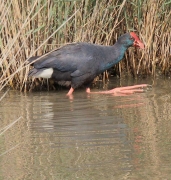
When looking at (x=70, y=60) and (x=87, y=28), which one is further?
(x=87, y=28)

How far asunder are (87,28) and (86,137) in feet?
8.90

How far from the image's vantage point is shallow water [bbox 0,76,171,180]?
4.10m

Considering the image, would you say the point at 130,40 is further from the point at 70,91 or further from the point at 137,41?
the point at 70,91

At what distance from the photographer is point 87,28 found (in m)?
7.54

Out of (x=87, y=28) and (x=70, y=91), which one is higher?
(x=87, y=28)

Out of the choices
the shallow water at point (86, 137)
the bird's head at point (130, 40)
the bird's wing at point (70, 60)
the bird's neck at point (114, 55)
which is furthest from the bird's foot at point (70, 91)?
the bird's head at point (130, 40)

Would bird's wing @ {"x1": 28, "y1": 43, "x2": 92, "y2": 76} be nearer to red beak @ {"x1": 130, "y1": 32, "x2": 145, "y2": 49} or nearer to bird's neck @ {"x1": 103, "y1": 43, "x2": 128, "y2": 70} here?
bird's neck @ {"x1": 103, "y1": 43, "x2": 128, "y2": 70}

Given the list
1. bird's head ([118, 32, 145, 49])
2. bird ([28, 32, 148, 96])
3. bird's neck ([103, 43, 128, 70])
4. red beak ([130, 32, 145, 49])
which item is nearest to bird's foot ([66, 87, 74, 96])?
bird ([28, 32, 148, 96])

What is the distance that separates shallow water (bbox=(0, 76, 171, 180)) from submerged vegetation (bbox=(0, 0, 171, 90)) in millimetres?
569

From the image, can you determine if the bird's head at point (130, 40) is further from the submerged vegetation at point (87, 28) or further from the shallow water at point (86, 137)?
the shallow water at point (86, 137)

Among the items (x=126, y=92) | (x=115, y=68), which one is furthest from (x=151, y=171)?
(x=115, y=68)

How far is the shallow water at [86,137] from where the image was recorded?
410 cm

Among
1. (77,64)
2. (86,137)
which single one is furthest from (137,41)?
(86,137)

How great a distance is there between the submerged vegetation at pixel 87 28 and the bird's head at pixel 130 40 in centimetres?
19
